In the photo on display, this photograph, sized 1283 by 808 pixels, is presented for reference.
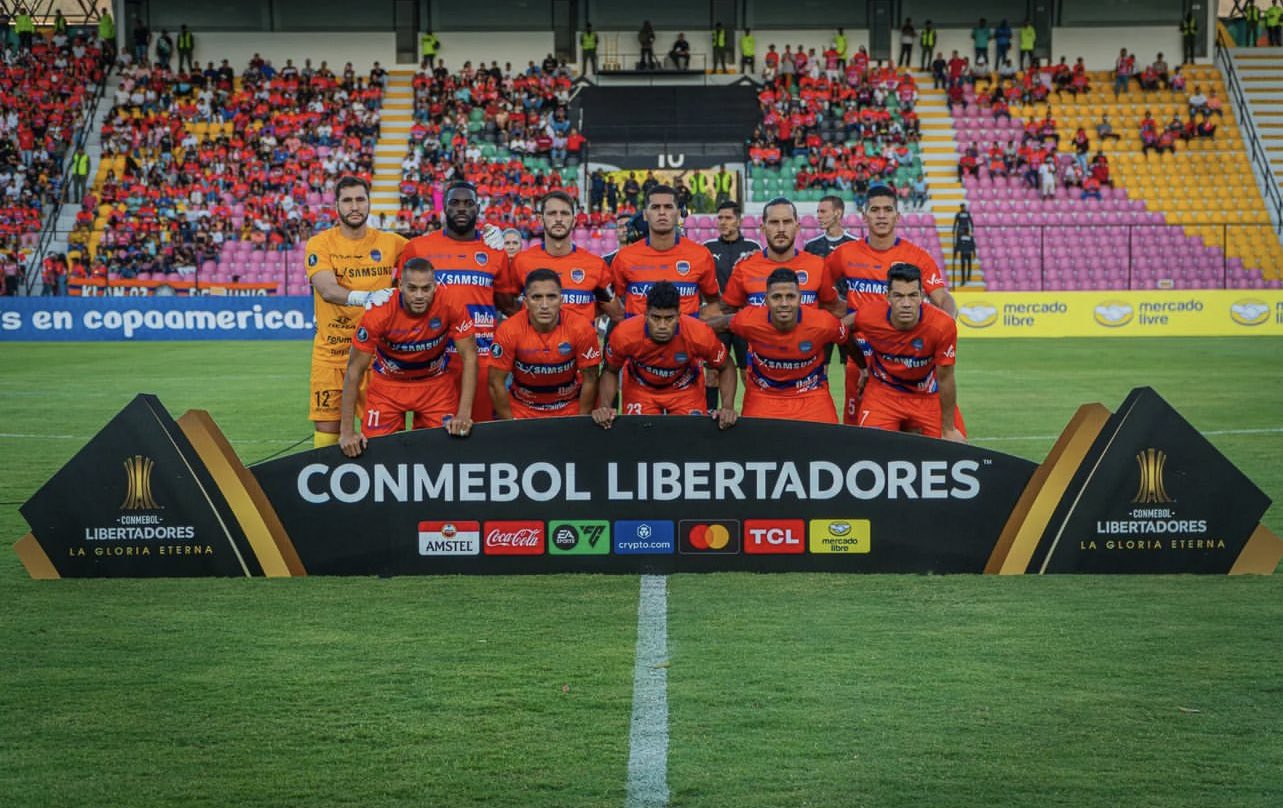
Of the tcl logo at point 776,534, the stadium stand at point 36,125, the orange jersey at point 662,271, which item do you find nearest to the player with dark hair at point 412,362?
the orange jersey at point 662,271

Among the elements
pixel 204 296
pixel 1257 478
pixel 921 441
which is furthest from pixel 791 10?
pixel 921 441

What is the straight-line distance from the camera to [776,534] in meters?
7.68

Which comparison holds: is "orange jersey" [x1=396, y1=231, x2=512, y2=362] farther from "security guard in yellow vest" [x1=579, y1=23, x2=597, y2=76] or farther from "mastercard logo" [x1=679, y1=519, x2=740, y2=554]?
"security guard in yellow vest" [x1=579, y1=23, x2=597, y2=76]

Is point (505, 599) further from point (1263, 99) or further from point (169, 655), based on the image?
point (1263, 99)

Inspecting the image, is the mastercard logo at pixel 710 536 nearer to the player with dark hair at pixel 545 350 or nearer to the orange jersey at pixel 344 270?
the player with dark hair at pixel 545 350

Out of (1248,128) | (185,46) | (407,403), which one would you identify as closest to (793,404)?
(407,403)

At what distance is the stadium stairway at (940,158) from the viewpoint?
125 feet

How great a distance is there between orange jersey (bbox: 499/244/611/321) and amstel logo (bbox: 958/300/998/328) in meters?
22.9

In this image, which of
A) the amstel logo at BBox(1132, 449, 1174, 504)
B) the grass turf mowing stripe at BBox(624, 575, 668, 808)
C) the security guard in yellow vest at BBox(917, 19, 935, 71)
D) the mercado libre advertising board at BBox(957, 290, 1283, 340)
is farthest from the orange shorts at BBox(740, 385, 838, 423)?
the security guard in yellow vest at BBox(917, 19, 935, 71)

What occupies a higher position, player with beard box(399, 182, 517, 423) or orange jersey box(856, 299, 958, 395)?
player with beard box(399, 182, 517, 423)

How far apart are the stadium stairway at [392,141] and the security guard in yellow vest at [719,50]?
8877 mm

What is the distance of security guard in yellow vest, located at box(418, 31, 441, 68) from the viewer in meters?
44.4

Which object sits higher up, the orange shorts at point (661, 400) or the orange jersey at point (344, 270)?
the orange jersey at point (344, 270)

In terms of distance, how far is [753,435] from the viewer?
7.63 meters
